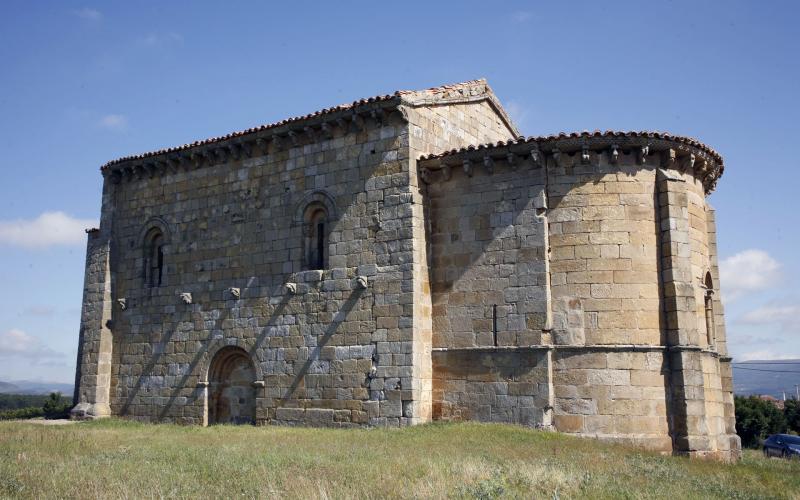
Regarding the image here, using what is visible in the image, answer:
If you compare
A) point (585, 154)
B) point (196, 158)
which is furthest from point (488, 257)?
point (196, 158)

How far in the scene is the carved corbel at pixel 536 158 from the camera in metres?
14.5

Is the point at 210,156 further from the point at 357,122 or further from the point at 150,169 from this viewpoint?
the point at 357,122

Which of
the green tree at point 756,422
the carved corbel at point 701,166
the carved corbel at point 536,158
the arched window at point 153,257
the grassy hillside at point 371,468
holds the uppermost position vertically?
the carved corbel at point 701,166

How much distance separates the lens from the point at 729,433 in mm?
15719

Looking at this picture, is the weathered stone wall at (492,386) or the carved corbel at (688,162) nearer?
the weathered stone wall at (492,386)

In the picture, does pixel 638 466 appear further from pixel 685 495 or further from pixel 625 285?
pixel 625 285

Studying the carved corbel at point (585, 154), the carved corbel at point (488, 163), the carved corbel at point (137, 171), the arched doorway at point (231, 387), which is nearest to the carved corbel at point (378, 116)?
the carved corbel at point (488, 163)

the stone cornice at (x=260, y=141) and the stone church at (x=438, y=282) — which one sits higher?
the stone cornice at (x=260, y=141)

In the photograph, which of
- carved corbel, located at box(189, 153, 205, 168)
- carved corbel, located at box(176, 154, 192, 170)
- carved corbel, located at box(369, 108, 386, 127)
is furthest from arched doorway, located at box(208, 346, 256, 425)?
carved corbel, located at box(369, 108, 386, 127)

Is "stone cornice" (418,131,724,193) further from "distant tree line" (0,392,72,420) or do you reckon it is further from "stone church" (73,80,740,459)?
"distant tree line" (0,392,72,420)

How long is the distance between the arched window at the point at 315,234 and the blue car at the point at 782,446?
1337cm

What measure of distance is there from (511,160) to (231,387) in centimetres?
844

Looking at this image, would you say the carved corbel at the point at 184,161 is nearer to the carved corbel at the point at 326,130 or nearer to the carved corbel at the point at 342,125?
the carved corbel at the point at 326,130

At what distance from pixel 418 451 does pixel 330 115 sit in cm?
799
